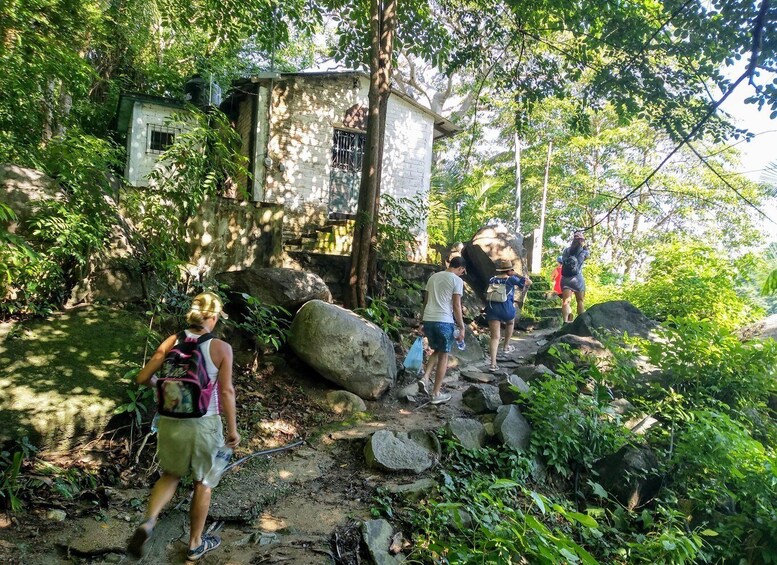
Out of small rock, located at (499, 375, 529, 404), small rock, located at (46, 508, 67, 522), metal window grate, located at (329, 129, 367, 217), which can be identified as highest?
metal window grate, located at (329, 129, 367, 217)

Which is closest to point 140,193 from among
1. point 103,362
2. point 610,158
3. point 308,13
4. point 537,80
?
point 103,362

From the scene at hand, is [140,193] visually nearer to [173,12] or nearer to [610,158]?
[173,12]

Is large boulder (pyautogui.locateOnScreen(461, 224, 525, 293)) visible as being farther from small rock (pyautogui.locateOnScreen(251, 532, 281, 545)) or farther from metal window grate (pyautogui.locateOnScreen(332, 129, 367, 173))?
small rock (pyautogui.locateOnScreen(251, 532, 281, 545))

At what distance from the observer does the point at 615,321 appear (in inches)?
340

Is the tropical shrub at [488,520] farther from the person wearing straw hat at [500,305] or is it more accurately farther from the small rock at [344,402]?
the person wearing straw hat at [500,305]

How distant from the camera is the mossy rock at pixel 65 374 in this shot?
3.79 meters

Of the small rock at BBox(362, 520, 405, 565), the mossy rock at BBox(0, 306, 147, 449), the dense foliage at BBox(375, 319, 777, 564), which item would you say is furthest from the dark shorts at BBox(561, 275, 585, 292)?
the mossy rock at BBox(0, 306, 147, 449)

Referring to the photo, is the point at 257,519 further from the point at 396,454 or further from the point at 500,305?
the point at 500,305

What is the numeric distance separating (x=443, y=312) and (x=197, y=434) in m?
3.74

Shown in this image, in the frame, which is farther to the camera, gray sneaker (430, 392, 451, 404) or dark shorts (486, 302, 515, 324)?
dark shorts (486, 302, 515, 324)

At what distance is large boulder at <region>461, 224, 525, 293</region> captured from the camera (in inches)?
479

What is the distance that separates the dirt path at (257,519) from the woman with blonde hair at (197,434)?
13.7 inches

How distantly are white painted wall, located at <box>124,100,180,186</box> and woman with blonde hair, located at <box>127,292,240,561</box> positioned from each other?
11.6 m

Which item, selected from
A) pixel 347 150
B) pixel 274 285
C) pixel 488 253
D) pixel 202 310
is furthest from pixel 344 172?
pixel 202 310
